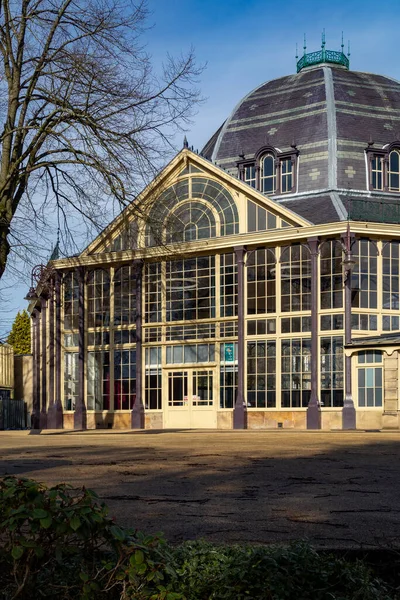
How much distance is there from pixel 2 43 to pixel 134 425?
26.4 m

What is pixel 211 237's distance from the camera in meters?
36.8

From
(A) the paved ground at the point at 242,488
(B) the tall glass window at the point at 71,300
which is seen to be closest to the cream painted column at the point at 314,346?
(B) the tall glass window at the point at 71,300

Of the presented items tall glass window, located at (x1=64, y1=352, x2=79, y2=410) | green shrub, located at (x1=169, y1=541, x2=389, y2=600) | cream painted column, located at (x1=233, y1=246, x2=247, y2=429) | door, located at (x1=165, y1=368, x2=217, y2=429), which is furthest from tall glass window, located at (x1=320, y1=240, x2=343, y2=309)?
green shrub, located at (x1=169, y1=541, x2=389, y2=600)

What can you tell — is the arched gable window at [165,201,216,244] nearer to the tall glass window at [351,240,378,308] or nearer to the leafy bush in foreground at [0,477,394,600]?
the tall glass window at [351,240,378,308]

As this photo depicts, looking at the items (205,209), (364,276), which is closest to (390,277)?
(364,276)

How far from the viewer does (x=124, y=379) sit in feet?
127

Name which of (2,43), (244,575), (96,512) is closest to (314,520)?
(244,575)

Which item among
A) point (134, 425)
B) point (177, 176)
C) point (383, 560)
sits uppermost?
point (177, 176)

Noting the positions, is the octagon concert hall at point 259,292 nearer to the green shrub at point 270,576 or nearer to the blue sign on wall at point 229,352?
the blue sign on wall at point 229,352

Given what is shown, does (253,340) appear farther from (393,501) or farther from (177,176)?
(393,501)

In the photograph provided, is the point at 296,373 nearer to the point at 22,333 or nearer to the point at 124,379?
the point at 124,379

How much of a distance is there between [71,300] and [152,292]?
4.49 metres

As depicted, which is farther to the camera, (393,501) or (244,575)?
(393,501)

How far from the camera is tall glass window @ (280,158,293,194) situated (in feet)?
133
